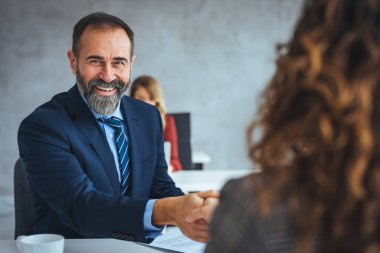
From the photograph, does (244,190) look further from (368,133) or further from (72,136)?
(72,136)

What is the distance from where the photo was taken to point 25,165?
1.80 metres

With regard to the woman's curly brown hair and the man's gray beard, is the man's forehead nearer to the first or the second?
the man's gray beard

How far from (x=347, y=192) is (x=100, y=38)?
1.45m

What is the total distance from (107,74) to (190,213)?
2.44 feet

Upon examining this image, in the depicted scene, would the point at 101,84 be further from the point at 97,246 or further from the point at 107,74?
the point at 97,246

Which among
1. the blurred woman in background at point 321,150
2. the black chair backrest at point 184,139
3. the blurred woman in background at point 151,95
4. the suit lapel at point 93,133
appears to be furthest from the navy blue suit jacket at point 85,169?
the black chair backrest at point 184,139

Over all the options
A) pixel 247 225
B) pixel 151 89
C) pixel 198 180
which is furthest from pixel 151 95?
pixel 247 225

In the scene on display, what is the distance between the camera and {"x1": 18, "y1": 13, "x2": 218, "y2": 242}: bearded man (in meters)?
1.53

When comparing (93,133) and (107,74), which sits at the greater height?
(107,74)

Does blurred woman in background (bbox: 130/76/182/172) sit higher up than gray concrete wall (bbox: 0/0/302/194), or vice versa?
gray concrete wall (bbox: 0/0/302/194)

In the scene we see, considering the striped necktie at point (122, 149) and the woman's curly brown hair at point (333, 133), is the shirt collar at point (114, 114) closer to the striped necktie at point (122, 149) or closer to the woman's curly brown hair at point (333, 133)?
the striped necktie at point (122, 149)

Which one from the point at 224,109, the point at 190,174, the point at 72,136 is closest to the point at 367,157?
the point at 72,136

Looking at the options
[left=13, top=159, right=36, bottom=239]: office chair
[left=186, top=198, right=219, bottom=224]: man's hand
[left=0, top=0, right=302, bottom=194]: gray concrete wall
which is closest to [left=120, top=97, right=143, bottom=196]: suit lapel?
[left=13, top=159, right=36, bottom=239]: office chair

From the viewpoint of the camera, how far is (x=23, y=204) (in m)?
1.87
